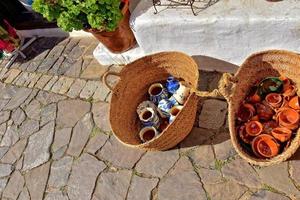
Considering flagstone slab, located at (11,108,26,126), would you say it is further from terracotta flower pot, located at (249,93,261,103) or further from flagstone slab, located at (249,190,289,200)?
flagstone slab, located at (249,190,289,200)

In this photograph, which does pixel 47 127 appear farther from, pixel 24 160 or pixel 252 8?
pixel 252 8

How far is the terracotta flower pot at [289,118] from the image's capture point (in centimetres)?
336

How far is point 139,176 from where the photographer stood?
380cm

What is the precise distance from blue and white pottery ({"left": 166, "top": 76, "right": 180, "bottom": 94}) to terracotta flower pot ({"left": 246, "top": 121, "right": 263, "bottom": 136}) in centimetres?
95

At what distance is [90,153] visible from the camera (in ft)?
13.9

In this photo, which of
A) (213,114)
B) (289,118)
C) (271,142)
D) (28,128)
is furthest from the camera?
(28,128)

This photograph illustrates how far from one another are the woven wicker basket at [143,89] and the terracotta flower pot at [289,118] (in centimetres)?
82

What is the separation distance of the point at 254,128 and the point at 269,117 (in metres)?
0.21

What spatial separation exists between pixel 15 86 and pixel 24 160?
1528mm

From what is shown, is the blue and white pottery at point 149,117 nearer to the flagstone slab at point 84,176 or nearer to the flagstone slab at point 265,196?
the flagstone slab at point 84,176

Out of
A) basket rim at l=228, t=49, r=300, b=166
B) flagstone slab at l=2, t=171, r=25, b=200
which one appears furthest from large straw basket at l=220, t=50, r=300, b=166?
flagstone slab at l=2, t=171, r=25, b=200

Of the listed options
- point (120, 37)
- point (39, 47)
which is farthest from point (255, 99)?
point (39, 47)

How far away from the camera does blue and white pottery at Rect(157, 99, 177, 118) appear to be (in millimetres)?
3967

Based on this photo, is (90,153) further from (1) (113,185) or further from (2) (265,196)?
(2) (265,196)
